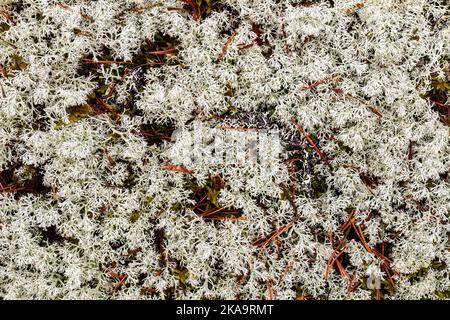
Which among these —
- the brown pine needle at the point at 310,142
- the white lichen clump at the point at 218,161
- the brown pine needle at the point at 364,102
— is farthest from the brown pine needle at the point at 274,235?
the brown pine needle at the point at 364,102

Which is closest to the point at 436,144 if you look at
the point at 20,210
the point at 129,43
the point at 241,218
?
the point at 241,218

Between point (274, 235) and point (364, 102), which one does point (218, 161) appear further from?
point (364, 102)

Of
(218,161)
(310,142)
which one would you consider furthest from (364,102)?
(218,161)

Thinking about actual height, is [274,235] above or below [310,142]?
below

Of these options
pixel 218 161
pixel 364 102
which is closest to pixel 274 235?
pixel 218 161

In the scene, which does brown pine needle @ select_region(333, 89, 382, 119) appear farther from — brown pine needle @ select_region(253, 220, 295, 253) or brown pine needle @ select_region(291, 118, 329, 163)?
brown pine needle @ select_region(253, 220, 295, 253)

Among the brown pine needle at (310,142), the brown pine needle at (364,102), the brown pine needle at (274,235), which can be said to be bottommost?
the brown pine needle at (274,235)

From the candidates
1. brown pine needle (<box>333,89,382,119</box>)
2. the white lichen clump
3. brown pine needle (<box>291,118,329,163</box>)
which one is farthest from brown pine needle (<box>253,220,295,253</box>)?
brown pine needle (<box>333,89,382,119</box>)

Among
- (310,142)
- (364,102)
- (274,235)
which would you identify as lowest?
(274,235)

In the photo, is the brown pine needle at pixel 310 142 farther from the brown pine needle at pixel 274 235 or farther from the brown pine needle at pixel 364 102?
the brown pine needle at pixel 274 235
